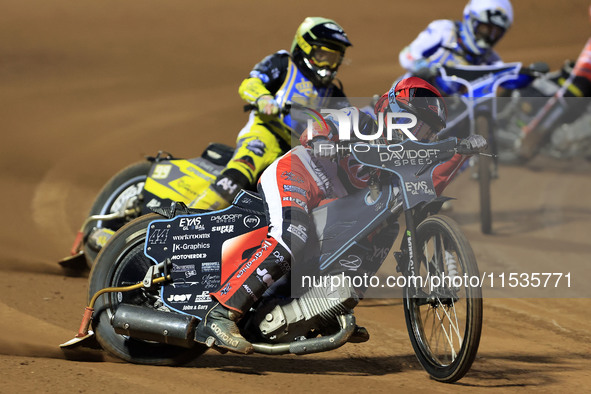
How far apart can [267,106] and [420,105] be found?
1.69 metres

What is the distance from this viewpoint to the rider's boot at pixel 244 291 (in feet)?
17.7

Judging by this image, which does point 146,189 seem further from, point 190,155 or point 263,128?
point 190,155

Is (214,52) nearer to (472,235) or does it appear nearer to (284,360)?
(472,235)

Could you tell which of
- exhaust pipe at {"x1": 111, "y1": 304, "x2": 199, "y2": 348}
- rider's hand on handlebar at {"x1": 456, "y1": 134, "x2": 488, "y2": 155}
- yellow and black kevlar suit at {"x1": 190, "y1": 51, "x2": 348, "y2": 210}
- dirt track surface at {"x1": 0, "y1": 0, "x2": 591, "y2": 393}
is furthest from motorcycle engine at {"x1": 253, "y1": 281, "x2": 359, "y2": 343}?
yellow and black kevlar suit at {"x1": 190, "y1": 51, "x2": 348, "y2": 210}

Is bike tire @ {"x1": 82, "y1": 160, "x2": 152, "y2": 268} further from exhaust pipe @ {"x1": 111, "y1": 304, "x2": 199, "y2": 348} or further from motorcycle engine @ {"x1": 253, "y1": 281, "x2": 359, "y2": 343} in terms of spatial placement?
motorcycle engine @ {"x1": 253, "y1": 281, "x2": 359, "y2": 343}

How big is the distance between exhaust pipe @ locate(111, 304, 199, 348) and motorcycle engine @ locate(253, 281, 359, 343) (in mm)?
415

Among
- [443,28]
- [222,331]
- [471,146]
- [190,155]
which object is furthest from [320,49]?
[190,155]

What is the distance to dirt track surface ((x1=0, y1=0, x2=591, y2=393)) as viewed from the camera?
5.60m

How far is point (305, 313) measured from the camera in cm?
545

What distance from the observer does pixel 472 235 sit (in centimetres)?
1101

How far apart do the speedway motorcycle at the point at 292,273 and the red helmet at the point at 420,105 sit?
0.86ft

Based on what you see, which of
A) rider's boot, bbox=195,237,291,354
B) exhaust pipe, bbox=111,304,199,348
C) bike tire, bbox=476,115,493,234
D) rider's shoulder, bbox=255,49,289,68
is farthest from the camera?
bike tire, bbox=476,115,493,234

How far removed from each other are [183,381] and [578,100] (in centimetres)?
1089

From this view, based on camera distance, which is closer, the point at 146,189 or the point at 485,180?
the point at 146,189
